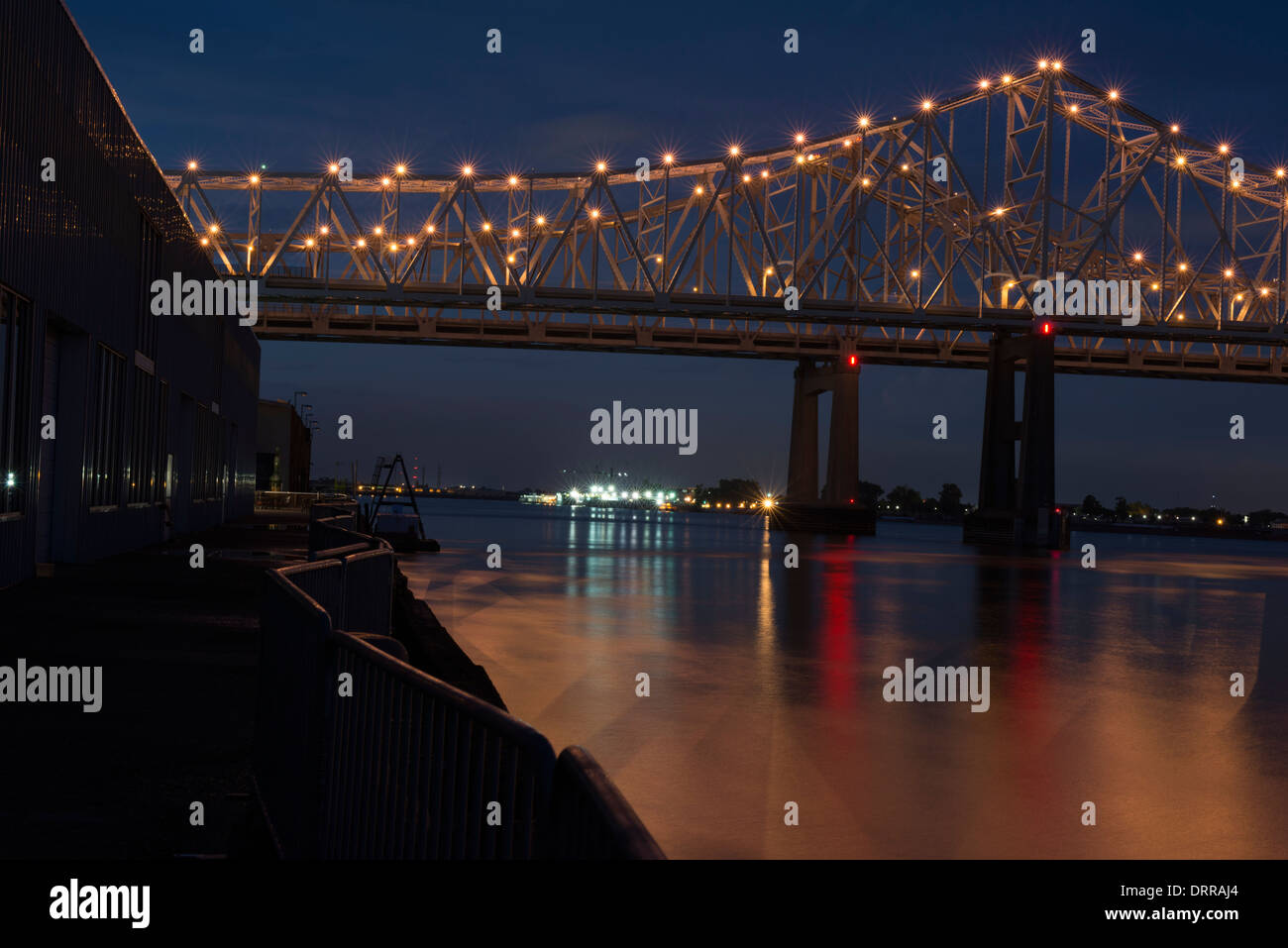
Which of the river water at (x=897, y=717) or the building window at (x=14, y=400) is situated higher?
the building window at (x=14, y=400)

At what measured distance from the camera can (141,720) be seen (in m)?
9.02

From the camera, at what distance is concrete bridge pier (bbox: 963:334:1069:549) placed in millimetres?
76125

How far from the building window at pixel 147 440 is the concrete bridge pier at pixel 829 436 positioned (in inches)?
2716

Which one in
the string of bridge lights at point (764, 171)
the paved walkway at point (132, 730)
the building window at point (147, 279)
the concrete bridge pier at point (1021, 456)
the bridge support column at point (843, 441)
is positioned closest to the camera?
the paved walkway at point (132, 730)

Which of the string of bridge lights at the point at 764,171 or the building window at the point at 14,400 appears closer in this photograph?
the building window at the point at 14,400

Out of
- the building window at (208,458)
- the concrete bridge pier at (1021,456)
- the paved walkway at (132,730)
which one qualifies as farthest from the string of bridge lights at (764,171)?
the paved walkway at (132,730)

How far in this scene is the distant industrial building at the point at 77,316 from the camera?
57.5ft

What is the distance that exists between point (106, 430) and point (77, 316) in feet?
14.4

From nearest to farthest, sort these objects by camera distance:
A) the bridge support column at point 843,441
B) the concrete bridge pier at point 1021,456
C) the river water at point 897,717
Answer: the river water at point 897,717 → the concrete bridge pier at point 1021,456 → the bridge support column at point 843,441

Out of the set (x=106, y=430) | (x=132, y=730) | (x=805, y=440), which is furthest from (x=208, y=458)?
(x=805, y=440)

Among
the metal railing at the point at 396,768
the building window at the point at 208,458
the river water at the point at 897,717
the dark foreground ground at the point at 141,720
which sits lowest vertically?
the river water at the point at 897,717

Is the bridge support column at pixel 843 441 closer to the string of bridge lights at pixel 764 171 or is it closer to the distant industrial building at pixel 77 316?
the string of bridge lights at pixel 764 171
